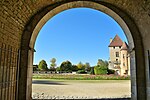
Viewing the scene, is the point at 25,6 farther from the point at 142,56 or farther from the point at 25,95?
the point at 142,56

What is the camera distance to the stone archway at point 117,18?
16.3 ft

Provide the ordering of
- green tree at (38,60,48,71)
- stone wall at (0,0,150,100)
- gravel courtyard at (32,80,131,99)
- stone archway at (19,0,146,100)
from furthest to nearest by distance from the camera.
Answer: green tree at (38,60,48,71)
gravel courtyard at (32,80,131,99)
stone archway at (19,0,146,100)
stone wall at (0,0,150,100)

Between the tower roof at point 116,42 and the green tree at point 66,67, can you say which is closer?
the green tree at point 66,67

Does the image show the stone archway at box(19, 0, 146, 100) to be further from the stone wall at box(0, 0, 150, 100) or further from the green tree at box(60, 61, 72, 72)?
the green tree at box(60, 61, 72, 72)

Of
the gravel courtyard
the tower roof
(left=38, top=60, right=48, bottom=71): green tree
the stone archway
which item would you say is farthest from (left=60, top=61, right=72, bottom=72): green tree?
the stone archway

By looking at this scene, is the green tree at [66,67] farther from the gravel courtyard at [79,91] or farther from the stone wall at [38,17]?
the stone wall at [38,17]

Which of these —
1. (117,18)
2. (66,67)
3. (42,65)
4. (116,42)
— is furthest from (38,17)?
(116,42)

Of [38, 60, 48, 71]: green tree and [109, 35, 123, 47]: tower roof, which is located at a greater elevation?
[109, 35, 123, 47]: tower roof

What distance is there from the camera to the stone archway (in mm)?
4957

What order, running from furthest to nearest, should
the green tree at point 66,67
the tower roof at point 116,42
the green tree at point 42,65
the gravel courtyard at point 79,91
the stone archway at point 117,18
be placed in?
the green tree at point 42,65
the tower roof at point 116,42
the green tree at point 66,67
the gravel courtyard at point 79,91
the stone archway at point 117,18

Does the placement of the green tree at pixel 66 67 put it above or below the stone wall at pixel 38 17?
below

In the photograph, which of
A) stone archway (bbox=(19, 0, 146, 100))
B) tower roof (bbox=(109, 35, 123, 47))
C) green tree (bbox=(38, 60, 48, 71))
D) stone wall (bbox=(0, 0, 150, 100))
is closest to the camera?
stone wall (bbox=(0, 0, 150, 100))

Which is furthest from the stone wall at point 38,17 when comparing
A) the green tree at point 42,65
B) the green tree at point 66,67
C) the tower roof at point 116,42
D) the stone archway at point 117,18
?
the green tree at point 42,65

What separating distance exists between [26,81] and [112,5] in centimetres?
383
